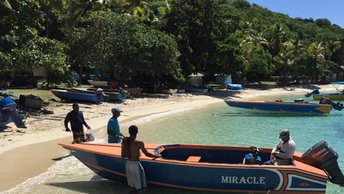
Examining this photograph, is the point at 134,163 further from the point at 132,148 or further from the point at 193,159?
the point at 193,159

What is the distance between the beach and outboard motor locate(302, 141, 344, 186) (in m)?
6.77

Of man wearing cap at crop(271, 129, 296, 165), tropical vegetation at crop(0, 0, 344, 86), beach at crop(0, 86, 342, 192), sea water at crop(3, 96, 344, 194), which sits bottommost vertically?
sea water at crop(3, 96, 344, 194)

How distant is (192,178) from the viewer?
9234 millimetres

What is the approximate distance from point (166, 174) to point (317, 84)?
214 ft

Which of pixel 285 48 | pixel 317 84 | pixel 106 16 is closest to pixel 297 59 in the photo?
pixel 285 48

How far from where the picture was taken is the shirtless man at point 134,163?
8.76 metres

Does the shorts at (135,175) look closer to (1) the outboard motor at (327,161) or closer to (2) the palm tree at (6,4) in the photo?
(1) the outboard motor at (327,161)

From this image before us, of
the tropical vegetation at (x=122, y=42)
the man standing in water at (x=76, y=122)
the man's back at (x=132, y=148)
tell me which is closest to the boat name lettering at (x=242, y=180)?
the man's back at (x=132, y=148)

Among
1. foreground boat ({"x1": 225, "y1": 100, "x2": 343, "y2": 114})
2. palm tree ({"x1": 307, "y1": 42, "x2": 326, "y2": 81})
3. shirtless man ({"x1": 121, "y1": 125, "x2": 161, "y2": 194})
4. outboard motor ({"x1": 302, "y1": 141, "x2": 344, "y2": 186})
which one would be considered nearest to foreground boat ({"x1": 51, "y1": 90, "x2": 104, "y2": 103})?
foreground boat ({"x1": 225, "y1": 100, "x2": 343, "y2": 114})

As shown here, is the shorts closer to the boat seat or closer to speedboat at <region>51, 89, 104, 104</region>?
the boat seat

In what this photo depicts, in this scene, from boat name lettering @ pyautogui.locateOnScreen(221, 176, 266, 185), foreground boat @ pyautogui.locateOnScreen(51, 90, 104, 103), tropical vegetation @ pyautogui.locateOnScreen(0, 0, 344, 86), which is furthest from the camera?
foreground boat @ pyautogui.locateOnScreen(51, 90, 104, 103)

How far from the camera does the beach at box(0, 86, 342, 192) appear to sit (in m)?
11.1

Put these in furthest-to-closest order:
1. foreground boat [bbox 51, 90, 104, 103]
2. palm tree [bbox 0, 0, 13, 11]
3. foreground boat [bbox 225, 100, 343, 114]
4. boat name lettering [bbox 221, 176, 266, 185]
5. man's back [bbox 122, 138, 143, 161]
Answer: foreground boat [bbox 225, 100, 343, 114] < foreground boat [bbox 51, 90, 104, 103] < palm tree [bbox 0, 0, 13, 11] < boat name lettering [bbox 221, 176, 266, 185] < man's back [bbox 122, 138, 143, 161]

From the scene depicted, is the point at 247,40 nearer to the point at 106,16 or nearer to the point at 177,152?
the point at 106,16
